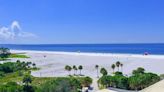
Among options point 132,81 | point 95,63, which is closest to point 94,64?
point 95,63

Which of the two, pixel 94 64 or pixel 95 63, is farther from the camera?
pixel 95 63

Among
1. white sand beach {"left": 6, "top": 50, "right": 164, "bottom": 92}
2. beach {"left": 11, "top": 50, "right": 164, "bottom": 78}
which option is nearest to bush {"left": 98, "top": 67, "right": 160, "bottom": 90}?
white sand beach {"left": 6, "top": 50, "right": 164, "bottom": 92}

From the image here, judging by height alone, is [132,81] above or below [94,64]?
above

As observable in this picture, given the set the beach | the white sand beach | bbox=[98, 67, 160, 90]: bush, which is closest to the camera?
bbox=[98, 67, 160, 90]: bush

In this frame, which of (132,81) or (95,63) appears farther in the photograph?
(95,63)

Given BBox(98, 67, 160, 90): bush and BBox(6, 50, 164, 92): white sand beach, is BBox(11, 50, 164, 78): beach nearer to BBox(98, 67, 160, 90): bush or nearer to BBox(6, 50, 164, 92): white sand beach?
BBox(6, 50, 164, 92): white sand beach

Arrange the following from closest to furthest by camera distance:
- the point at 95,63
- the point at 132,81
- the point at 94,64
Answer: the point at 132,81, the point at 94,64, the point at 95,63

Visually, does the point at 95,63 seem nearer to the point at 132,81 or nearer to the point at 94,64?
the point at 94,64

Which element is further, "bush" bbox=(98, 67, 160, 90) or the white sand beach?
the white sand beach

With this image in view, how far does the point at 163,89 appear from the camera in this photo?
28.0 metres

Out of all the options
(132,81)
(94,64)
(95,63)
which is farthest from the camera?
(95,63)

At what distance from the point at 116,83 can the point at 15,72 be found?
3586 cm

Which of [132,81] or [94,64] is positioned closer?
[132,81]

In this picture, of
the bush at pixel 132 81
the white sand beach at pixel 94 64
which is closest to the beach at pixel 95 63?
the white sand beach at pixel 94 64
